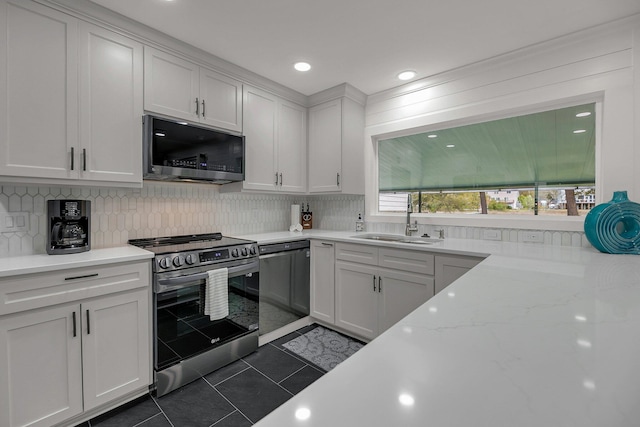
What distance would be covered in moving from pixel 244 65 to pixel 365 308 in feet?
8.10

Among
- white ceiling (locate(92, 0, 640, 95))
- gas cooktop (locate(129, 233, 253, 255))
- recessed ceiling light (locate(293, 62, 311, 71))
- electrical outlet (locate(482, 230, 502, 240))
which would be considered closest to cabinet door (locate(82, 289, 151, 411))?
gas cooktop (locate(129, 233, 253, 255))

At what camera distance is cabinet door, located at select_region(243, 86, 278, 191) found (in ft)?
9.27

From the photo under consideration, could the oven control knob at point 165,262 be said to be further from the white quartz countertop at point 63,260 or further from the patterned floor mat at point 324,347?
the patterned floor mat at point 324,347

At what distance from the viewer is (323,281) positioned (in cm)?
298

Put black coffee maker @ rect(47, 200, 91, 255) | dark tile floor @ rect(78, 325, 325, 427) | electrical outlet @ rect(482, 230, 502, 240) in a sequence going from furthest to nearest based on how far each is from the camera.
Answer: electrical outlet @ rect(482, 230, 502, 240) < black coffee maker @ rect(47, 200, 91, 255) < dark tile floor @ rect(78, 325, 325, 427)

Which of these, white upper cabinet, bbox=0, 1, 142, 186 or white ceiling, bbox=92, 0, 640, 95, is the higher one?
white ceiling, bbox=92, 0, 640, 95

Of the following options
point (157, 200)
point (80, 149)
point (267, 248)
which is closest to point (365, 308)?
point (267, 248)

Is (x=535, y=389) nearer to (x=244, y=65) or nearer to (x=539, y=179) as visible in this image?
(x=539, y=179)

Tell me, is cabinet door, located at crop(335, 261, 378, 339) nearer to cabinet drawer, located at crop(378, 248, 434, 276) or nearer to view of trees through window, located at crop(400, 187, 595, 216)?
cabinet drawer, located at crop(378, 248, 434, 276)

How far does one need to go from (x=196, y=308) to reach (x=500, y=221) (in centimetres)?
255

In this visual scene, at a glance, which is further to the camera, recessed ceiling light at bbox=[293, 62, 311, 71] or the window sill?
recessed ceiling light at bbox=[293, 62, 311, 71]

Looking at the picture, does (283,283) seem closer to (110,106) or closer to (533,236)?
(110,106)

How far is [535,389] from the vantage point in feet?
1.57

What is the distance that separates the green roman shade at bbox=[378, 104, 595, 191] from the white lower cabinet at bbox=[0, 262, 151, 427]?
8.76 feet
